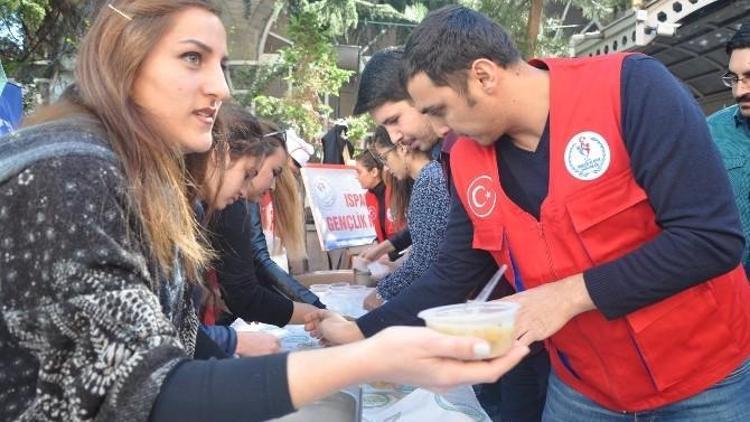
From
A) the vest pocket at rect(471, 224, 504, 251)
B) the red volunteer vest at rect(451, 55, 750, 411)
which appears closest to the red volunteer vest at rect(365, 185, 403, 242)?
the vest pocket at rect(471, 224, 504, 251)

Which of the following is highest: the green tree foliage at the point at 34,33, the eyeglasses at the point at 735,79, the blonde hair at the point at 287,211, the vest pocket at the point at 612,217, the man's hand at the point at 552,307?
the green tree foliage at the point at 34,33

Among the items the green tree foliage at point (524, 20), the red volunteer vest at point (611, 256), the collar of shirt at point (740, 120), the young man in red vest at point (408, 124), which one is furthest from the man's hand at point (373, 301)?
the green tree foliage at point (524, 20)

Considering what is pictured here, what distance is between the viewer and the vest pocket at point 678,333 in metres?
1.58

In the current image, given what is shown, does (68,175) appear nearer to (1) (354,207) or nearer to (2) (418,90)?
(2) (418,90)

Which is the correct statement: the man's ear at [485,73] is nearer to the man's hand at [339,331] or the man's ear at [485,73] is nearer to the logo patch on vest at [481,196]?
the logo patch on vest at [481,196]

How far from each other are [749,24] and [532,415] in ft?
6.53

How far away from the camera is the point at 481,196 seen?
185cm

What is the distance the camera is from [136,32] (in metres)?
1.21

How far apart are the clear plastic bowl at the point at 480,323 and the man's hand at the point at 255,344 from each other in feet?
4.49

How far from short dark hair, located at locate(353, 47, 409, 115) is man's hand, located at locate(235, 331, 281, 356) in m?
1.14

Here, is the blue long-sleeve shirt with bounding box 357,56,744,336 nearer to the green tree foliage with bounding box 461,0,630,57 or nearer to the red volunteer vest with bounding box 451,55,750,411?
the red volunteer vest with bounding box 451,55,750,411

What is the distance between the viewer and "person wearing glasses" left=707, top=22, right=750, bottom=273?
2.77m

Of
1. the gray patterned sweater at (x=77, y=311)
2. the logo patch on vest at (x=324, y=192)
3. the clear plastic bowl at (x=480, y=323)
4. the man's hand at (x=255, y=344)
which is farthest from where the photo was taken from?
the logo patch on vest at (x=324, y=192)

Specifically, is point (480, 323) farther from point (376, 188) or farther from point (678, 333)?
point (376, 188)
